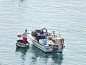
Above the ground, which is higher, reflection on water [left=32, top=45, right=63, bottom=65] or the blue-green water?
the blue-green water

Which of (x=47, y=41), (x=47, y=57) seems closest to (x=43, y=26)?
(x=47, y=41)

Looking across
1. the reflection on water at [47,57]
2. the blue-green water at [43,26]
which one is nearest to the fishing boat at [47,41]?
the reflection on water at [47,57]

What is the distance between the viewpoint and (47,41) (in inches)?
2226

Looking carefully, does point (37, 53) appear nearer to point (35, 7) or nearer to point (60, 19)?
point (60, 19)

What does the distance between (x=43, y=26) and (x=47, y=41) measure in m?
16.3

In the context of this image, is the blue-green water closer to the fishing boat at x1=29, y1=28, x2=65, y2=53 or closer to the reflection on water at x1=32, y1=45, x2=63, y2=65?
the reflection on water at x1=32, y1=45, x2=63, y2=65

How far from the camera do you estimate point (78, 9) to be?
9000 centimetres

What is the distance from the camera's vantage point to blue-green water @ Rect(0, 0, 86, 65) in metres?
53.8

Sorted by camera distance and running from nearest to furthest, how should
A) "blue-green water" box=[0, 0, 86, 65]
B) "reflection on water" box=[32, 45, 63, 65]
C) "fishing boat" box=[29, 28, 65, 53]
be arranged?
"reflection on water" box=[32, 45, 63, 65]
"blue-green water" box=[0, 0, 86, 65]
"fishing boat" box=[29, 28, 65, 53]

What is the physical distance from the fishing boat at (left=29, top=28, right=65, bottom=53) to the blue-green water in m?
0.89

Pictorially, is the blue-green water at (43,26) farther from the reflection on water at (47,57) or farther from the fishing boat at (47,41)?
the fishing boat at (47,41)

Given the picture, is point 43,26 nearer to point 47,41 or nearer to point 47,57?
point 47,41

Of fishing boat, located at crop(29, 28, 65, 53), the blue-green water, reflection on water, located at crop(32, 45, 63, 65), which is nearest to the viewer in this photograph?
reflection on water, located at crop(32, 45, 63, 65)

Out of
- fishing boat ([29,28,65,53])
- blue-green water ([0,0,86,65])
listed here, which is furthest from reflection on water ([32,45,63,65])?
fishing boat ([29,28,65,53])
